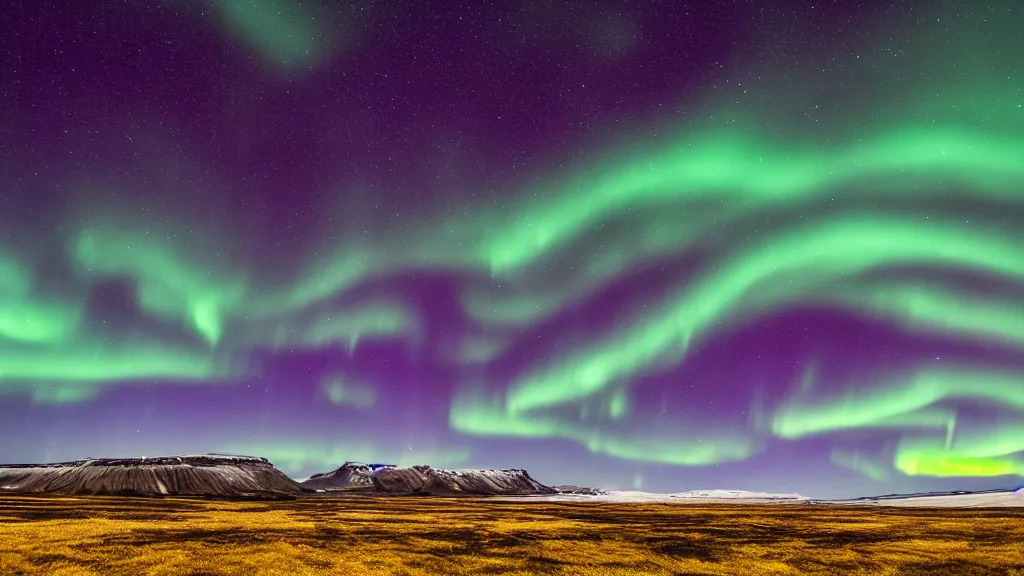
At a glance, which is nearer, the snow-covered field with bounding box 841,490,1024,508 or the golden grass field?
the golden grass field

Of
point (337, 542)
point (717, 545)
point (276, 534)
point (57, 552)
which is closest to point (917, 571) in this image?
point (717, 545)

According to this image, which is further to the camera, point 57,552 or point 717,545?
point 717,545

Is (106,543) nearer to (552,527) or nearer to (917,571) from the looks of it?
(552,527)

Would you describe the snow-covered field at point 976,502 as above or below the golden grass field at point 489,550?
below

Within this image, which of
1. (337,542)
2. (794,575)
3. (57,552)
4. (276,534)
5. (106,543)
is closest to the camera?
(794,575)

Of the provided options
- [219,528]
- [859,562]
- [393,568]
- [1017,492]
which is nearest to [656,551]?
[859,562]

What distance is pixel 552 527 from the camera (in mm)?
66375

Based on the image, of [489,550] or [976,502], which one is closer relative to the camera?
[489,550]

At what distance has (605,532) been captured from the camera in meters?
62.1

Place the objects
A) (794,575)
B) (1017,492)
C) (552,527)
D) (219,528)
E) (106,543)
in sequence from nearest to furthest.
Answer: (794,575), (106,543), (219,528), (552,527), (1017,492)

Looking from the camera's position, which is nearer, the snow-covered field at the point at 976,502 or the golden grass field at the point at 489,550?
the golden grass field at the point at 489,550

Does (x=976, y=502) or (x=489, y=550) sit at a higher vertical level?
(x=489, y=550)

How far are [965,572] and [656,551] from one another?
20616 millimetres

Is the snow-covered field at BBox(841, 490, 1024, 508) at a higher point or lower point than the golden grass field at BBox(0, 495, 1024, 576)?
lower
